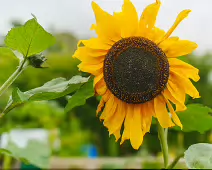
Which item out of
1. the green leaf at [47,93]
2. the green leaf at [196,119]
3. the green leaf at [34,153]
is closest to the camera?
the green leaf at [47,93]

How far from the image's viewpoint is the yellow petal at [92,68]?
74 centimetres

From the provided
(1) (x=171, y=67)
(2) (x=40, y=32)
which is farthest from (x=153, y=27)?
(2) (x=40, y=32)

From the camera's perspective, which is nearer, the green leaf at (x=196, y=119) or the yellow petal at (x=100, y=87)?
the yellow petal at (x=100, y=87)

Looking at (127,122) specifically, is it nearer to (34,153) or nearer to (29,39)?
(29,39)

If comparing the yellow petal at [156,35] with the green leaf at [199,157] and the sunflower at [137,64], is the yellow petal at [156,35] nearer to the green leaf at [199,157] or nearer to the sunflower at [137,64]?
the sunflower at [137,64]

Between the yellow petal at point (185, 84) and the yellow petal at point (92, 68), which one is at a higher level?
the yellow petal at point (92, 68)

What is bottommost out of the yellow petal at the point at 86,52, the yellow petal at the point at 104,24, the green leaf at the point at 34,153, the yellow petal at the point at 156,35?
the green leaf at the point at 34,153

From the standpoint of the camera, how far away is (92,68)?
29.4 inches

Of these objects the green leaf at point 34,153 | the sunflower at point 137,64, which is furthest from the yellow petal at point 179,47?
the green leaf at point 34,153

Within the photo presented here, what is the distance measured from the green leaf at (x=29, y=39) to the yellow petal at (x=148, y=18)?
5.1 inches

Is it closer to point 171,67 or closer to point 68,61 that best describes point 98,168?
point 171,67

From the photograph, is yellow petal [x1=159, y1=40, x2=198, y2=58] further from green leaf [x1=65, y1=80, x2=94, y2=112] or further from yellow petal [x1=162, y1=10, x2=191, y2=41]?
green leaf [x1=65, y1=80, x2=94, y2=112]

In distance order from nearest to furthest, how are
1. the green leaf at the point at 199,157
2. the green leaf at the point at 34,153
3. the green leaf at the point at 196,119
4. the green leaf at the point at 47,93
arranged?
the green leaf at the point at 199,157
the green leaf at the point at 47,93
the green leaf at the point at 196,119
the green leaf at the point at 34,153

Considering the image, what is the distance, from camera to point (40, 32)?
0.75 metres
